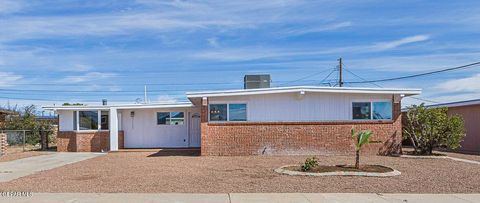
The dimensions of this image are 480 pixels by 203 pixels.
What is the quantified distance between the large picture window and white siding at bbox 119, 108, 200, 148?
853 cm

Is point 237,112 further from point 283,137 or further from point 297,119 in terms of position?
point 297,119

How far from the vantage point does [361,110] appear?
19922mm

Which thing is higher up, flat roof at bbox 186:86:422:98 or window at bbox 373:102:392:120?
flat roof at bbox 186:86:422:98

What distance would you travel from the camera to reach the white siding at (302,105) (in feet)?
64.8

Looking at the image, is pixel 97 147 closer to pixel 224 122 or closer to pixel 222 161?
pixel 224 122

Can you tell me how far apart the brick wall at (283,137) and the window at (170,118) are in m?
5.71

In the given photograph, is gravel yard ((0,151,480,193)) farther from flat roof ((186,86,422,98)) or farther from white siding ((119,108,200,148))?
white siding ((119,108,200,148))

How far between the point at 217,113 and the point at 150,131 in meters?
6.31

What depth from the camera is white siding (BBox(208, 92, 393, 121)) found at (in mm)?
19766

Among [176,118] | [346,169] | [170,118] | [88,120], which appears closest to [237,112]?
[176,118]

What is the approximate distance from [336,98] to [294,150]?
2659 millimetres

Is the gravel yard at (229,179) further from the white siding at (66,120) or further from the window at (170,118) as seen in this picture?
the window at (170,118)

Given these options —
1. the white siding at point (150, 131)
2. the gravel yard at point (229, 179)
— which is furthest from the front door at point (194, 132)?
the gravel yard at point (229, 179)
